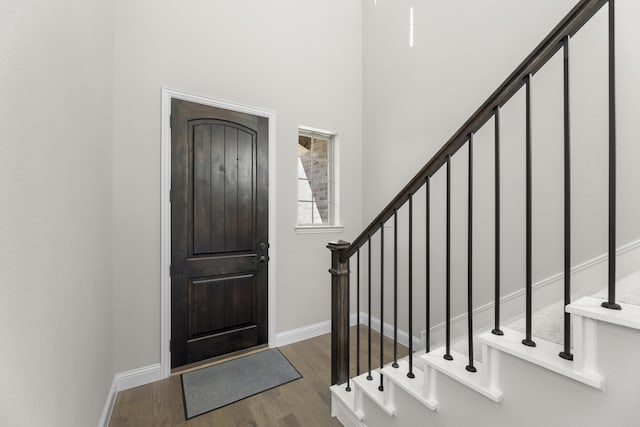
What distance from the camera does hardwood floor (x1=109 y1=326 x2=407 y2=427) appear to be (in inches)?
69.0

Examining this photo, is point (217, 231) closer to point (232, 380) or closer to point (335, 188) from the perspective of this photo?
point (232, 380)

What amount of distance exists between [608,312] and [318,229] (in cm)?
243

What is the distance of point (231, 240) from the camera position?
254 cm

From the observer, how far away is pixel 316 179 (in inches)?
128

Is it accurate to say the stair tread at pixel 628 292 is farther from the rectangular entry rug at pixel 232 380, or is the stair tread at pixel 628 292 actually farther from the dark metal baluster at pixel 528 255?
the rectangular entry rug at pixel 232 380

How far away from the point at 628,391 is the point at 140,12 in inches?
132

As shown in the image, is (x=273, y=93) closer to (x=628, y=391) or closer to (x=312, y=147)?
(x=312, y=147)

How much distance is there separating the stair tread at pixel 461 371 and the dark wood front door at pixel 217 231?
185 centimetres

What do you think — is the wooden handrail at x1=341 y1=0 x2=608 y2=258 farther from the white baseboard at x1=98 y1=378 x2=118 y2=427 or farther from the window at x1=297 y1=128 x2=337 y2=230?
the white baseboard at x1=98 y1=378 x2=118 y2=427

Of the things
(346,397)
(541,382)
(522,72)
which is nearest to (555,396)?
(541,382)

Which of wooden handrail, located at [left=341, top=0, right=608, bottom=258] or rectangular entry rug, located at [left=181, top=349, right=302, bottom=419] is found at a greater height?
wooden handrail, located at [left=341, top=0, right=608, bottom=258]

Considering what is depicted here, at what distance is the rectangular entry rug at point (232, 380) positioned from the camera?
193 centimetres

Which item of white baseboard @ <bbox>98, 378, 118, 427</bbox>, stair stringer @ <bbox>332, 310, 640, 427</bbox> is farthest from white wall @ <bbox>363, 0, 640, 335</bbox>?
white baseboard @ <bbox>98, 378, 118, 427</bbox>

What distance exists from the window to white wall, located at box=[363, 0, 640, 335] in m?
0.48
